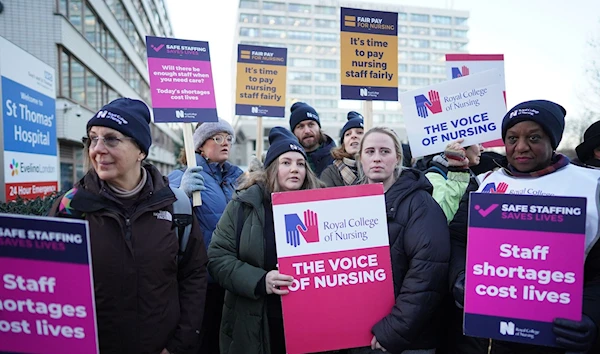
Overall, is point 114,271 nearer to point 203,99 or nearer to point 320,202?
point 320,202

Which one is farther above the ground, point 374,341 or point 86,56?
point 86,56

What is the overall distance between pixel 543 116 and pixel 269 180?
5.90 ft

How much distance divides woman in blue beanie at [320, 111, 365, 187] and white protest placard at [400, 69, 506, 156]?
2.02 feet

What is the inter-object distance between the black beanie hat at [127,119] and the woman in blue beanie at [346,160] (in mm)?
1707

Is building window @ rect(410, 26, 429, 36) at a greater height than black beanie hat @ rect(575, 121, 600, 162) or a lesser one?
greater

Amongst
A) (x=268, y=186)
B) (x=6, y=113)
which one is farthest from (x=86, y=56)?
(x=268, y=186)

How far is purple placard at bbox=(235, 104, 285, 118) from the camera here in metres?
5.71

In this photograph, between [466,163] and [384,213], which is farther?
[466,163]

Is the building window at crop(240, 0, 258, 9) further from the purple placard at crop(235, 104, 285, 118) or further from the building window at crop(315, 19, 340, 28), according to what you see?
the purple placard at crop(235, 104, 285, 118)

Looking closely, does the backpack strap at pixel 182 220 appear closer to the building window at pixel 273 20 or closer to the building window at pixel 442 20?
the building window at pixel 273 20

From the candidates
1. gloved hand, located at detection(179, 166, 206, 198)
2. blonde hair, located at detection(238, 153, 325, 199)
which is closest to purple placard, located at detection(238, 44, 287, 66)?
gloved hand, located at detection(179, 166, 206, 198)

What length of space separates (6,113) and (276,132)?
3599 millimetres

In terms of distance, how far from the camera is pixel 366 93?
162 inches

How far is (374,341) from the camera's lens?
2.22m
